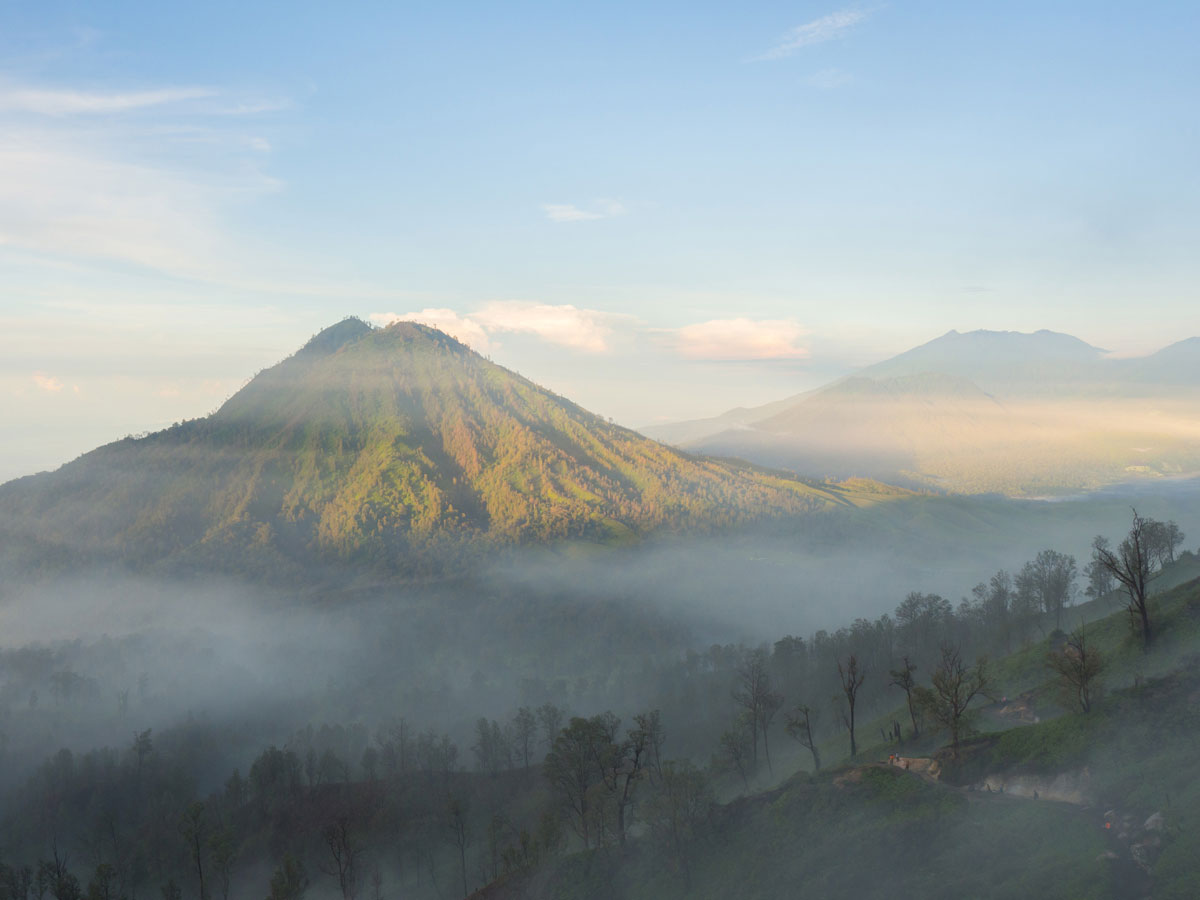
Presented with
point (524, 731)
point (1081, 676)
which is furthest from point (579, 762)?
point (1081, 676)

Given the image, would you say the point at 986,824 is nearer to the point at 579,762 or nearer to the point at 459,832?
the point at 579,762

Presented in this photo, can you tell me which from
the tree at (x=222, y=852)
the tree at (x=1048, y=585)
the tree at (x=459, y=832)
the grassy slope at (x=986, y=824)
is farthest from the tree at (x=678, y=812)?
the tree at (x=1048, y=585)

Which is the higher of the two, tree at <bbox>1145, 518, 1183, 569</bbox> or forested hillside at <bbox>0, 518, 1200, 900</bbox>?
tree at <bbox>1145, 518, 1183, 569</bbox>

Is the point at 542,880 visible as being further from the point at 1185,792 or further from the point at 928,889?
the point at 1185,792

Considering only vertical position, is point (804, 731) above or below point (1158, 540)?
below

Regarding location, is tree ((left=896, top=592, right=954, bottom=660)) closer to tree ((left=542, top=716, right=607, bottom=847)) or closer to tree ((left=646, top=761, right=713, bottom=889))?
tree ((left=542, top=716, right=607, bottom=847))

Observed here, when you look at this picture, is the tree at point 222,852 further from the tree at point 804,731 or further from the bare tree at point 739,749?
the tree at point 804,731

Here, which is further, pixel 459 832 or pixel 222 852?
pixel 459 832

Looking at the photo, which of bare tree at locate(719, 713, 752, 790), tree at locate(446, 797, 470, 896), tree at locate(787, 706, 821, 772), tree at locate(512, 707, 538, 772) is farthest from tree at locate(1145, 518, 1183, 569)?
tree at locate(446, 797, 470, 896)

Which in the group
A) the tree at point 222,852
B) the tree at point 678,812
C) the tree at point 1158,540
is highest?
the tree at point 1158,540

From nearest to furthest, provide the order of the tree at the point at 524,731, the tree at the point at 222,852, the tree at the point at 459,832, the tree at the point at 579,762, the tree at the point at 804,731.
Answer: the tree at the point at 804,731 → the tree at the point at 579,762 → the tree at the point at 222,852 → the tree at the point at 459,832 → the tree at the point at 524,731

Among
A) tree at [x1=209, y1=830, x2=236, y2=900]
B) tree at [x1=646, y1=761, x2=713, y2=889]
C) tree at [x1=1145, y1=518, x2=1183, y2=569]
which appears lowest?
tree at [x1=209, y1=830, x2=236, y2=900]

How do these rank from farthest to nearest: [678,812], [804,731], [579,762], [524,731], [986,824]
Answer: [524,731] → [804,731] → [579,762] → [678,812] → [986,824]

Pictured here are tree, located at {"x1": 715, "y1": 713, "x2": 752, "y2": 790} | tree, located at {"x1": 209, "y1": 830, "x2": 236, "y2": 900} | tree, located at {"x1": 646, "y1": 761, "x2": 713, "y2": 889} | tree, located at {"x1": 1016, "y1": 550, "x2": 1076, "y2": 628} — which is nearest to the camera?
tree, located at {"x1": 646, "y1": 761, "x2": 713, "y2": 889}
